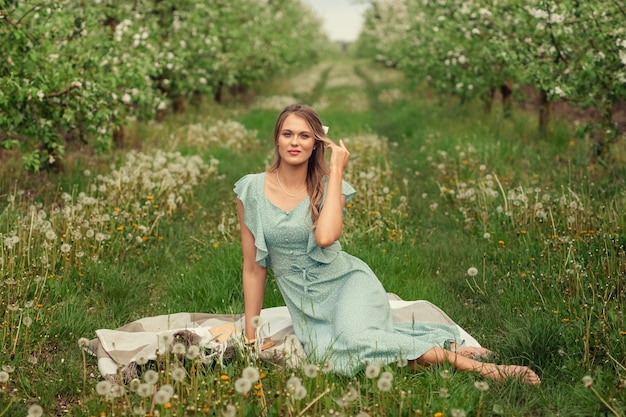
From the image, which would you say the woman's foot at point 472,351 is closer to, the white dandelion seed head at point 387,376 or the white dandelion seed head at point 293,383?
the white dandelion seed head at point 387,376

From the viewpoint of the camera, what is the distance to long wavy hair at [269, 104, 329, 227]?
4078 millimetres

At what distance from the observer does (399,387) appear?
3412 millimetres

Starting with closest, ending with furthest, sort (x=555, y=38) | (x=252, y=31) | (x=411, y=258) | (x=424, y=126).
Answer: (x=411, y=258)
(x=555, y=38)
(x=424, y=126)
(x=252, y=31)

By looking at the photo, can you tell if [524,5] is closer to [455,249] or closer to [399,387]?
[455,249]

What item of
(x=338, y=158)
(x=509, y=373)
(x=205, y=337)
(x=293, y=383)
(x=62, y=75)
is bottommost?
(x=509, y=373)

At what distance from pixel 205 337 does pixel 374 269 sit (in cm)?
196

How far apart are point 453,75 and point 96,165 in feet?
25.9

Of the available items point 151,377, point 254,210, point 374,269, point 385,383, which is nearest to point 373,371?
point 385,383

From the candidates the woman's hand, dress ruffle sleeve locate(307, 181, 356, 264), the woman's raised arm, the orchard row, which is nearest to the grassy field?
the woman's raised arm

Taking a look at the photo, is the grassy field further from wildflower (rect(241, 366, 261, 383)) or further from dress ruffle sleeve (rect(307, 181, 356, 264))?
dress ruffle sleeve (rect(307, 181, 356, 264))

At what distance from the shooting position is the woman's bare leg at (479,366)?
3.69 meters

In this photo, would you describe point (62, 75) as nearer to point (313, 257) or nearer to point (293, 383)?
point (313, 257)

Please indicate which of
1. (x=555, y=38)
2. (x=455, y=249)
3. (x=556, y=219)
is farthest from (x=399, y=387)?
(x=555, y=38)

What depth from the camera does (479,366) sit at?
376cm
